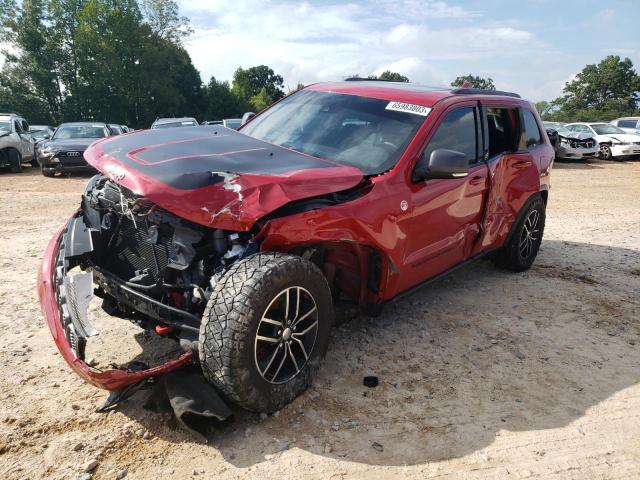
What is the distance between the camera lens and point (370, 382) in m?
3.24

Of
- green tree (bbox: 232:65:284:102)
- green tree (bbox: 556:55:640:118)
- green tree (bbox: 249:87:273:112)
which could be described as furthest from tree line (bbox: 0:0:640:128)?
green tree (bbox: 232:65:284:102)

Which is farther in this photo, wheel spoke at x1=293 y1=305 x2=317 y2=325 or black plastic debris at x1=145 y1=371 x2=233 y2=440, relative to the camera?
wheel spoke at x1=293 y1=305 x2=317 y2=325

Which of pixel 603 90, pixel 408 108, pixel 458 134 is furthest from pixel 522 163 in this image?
pixel 603 90

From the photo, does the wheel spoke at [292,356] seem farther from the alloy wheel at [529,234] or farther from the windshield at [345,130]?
the alloy wheel at [529,234]

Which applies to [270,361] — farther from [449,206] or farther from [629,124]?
[629,124]

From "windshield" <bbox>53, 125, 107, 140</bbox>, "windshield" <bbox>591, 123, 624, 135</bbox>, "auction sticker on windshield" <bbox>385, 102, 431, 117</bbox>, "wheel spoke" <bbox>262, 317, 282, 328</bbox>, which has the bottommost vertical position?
"wheel spoke" <bbox>262, 317, 282, 328</bbox>

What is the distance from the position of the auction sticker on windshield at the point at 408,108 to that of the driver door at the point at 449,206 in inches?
6.5

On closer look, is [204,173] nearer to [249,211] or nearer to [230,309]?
[249,211]

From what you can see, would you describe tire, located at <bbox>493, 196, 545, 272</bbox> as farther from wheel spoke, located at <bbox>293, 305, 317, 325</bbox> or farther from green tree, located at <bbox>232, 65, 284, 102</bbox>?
green tree, located at <bbox>232, 65, 284, 102</bbox>

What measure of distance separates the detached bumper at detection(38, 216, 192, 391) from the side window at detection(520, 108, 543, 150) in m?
4.03

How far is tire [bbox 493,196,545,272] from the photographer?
5.14 meters

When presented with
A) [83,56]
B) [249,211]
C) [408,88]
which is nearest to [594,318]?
[408,88]

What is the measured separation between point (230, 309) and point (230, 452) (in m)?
0.77

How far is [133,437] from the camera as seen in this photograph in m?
2.64
